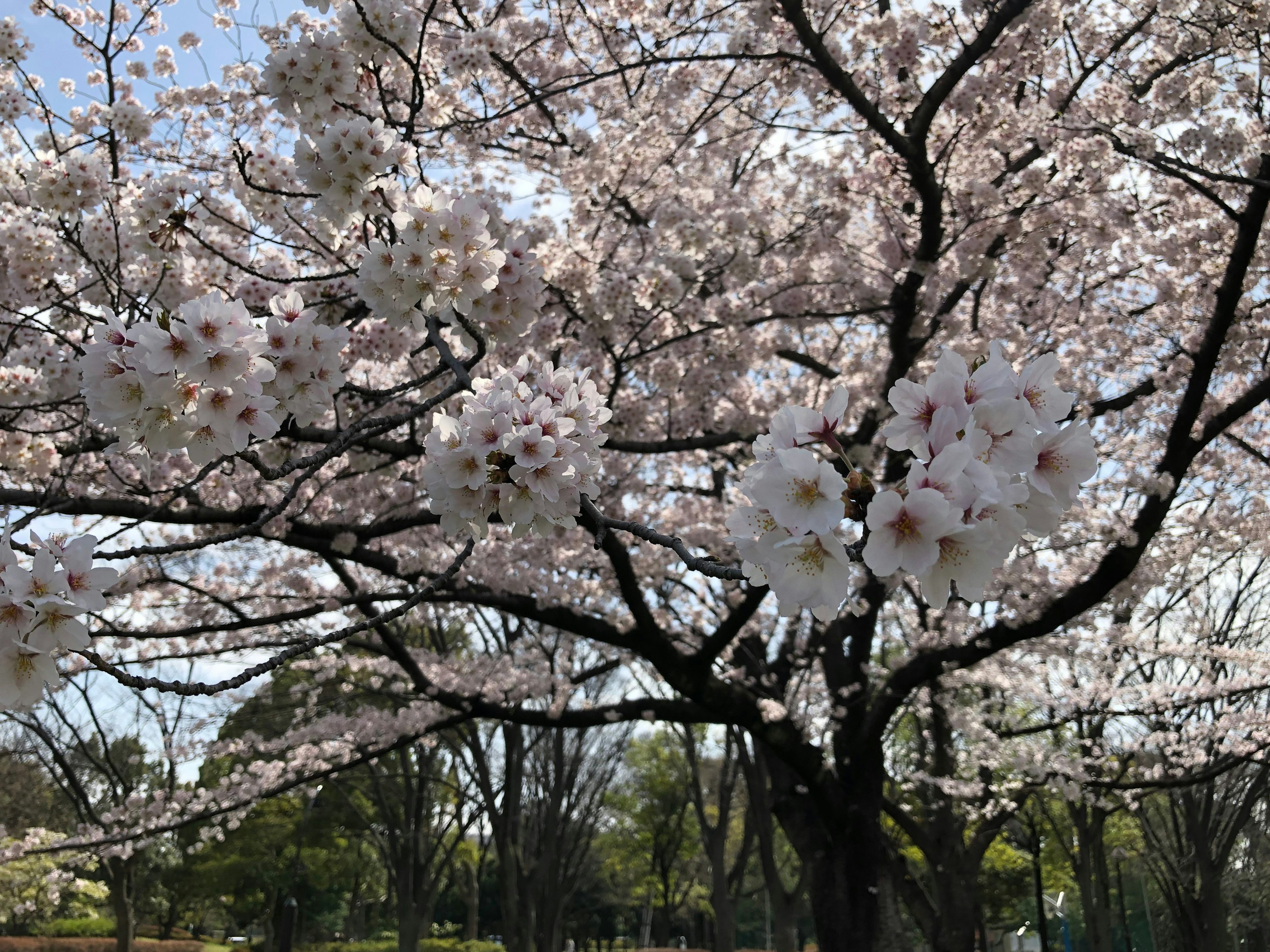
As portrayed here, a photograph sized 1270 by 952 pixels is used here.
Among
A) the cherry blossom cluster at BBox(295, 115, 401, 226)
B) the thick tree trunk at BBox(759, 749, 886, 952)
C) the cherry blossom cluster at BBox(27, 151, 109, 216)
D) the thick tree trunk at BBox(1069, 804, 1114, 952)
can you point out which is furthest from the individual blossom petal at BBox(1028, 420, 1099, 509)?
the thick tree trunk at BBox(1069, 804, 1114, 952)

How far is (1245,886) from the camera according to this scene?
1552 centimetres

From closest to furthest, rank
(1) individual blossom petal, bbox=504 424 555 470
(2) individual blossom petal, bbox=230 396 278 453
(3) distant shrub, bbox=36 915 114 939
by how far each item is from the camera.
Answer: (1) individual blossom petal, bbox=504 424 555 470 < (2) individual blossom petal, bbox=230 396 278 453 < (3) distant shrub, bbox=36 915 114 939

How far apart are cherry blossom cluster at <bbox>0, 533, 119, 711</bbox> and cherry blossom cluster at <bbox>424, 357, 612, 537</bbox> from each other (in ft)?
2.12

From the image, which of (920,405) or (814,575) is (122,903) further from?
(920,405)

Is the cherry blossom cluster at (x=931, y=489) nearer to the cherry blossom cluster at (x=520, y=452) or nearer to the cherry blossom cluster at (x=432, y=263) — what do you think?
the cherry blossom cluster at (x=520, y=452)

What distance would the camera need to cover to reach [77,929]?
27.9 meters

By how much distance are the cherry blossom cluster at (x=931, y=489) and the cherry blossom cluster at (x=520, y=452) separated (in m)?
0.52

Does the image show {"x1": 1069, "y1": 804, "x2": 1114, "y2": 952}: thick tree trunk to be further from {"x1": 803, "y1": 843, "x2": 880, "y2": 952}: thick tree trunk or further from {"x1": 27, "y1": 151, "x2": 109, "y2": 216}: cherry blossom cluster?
{"x1": 27, "y1": 151, "x2": 109, "y2": 216}: cherry blossom cluster

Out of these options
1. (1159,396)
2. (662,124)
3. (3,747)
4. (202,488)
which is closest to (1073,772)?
(1159,396)

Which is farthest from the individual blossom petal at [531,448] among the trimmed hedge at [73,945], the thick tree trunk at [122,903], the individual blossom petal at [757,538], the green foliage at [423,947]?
the green foliage at [423,947]

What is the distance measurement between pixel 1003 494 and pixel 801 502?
10.4 inches

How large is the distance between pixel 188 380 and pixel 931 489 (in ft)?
5.06

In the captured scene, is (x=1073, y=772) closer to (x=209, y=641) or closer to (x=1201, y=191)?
(x=1201, y=191)

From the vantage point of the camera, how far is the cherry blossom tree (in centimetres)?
175
